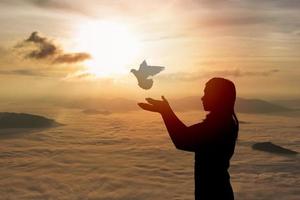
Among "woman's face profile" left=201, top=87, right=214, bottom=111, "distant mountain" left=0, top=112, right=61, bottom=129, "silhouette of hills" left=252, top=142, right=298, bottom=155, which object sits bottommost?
"silhouette of hills" left=252, top=142, right=298, bottom=155

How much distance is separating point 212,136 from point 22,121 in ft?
523

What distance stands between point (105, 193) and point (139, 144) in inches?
1953

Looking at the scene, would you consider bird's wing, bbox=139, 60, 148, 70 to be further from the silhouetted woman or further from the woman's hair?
the woman's hair

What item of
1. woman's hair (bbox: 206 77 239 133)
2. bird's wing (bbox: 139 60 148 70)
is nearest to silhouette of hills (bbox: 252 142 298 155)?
bird's wing (bbox: 139 60 148 70)

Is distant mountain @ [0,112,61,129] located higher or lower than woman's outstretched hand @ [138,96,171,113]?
higher

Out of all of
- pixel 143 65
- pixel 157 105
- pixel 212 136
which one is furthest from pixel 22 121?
pixel 212 136

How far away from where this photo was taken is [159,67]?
5195 mm

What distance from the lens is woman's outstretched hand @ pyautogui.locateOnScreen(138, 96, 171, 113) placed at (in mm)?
4436

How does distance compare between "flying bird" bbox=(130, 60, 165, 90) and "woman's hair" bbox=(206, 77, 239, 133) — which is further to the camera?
"flying bird" bbox=(130, 60, 165, 90)

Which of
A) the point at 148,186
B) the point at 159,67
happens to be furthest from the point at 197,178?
the point at 148,186

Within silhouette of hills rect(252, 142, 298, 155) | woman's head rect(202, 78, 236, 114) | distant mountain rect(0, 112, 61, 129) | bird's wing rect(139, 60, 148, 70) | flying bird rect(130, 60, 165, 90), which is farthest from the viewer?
distant mountain rect(0, 112, 61, 129)

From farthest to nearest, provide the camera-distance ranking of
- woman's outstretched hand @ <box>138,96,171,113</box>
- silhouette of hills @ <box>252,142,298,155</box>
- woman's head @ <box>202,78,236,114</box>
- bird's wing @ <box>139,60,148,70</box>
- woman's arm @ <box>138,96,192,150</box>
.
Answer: silhouette of hills @ <box>252,142,298,155</box> < bird's wing @ <box>139,60,148,70</box> < woman's head @ <box>202,78,236,114</box> < woman's outstretched hand @ <box>138,96,171,113</box> < woman's arm @ <box>138,96,192,150</box>

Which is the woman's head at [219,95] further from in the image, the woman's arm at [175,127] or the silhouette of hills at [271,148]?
the silhouette of hills at [271,148]

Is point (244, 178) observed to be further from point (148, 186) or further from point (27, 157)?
point (27, 157)
